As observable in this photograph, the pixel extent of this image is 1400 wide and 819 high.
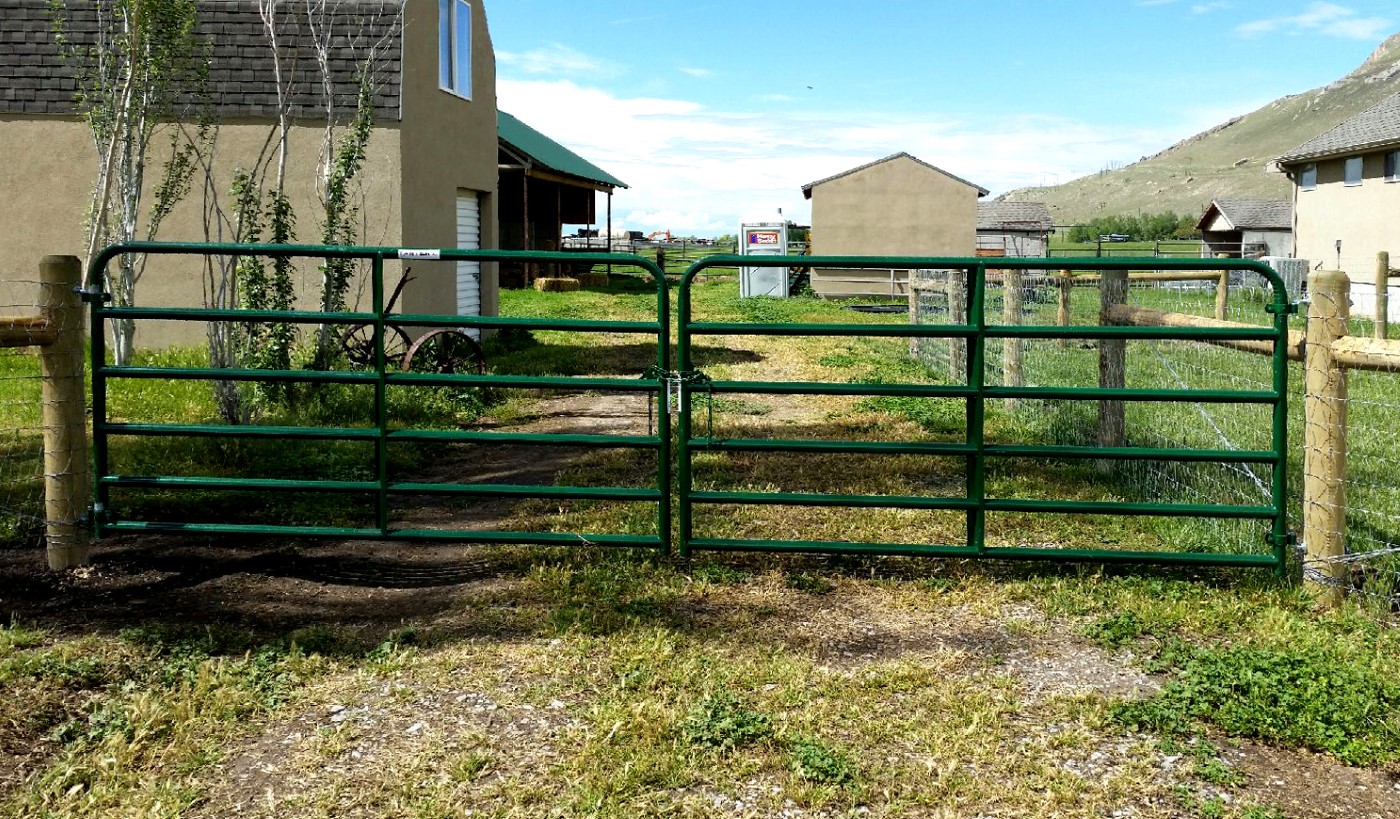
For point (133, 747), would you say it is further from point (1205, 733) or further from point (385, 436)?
point (1205, 733)

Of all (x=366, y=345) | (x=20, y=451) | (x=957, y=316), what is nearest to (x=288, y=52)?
(x=366, y=345)

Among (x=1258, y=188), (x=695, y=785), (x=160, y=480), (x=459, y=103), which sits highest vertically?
(x=1258, y=188)

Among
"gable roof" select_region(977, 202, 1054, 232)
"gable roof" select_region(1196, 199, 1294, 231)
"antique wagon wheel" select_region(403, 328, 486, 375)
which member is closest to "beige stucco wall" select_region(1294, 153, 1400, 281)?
"gable roof" select_region(1196, 199, 1294, 231)

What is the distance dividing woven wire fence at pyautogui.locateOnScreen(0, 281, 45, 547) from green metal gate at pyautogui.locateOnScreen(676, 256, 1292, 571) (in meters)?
3.33

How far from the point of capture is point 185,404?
11.3m

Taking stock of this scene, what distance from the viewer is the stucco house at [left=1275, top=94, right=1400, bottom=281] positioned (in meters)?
30.2

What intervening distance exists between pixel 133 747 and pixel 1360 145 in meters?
32.9

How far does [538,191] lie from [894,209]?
1141 centimetres

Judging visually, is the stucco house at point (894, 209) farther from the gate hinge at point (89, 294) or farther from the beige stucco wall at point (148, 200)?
the gate hinge at point (89, 294)

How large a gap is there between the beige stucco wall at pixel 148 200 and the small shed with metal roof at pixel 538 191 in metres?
13.0

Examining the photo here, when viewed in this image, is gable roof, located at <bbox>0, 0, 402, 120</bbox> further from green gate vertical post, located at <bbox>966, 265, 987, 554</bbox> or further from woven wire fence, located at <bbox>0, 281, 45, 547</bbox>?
green gate vertical post, located at <bbox>966, 265, 987, 554</bbox>

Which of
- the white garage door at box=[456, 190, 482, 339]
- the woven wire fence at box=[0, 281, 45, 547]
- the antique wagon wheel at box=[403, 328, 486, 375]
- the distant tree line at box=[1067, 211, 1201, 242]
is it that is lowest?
the woven wire fence at box=[0, 281, 45, 547]

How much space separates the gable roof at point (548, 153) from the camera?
1302 inches

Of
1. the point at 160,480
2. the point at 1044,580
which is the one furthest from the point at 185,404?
the point at 1044,580
